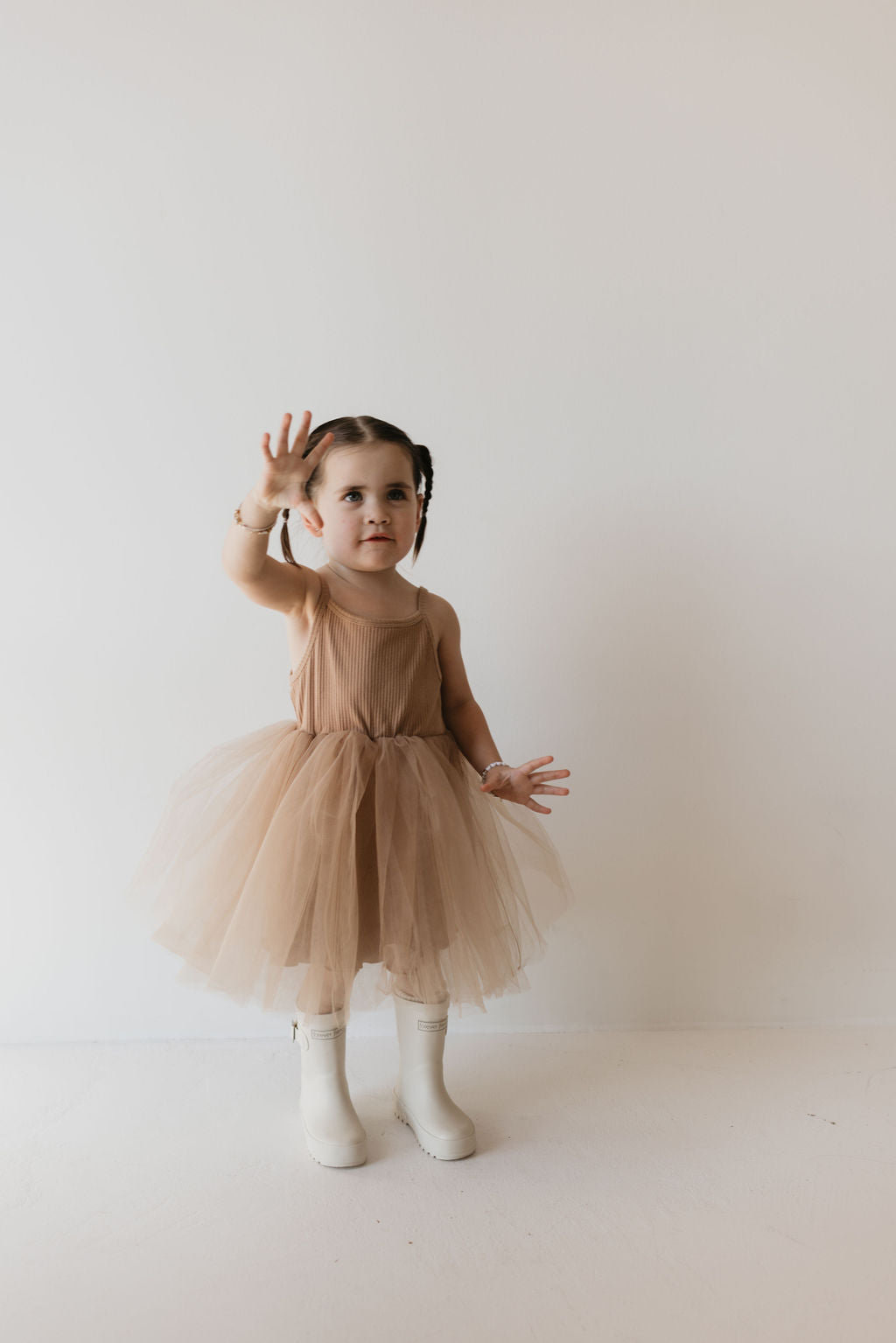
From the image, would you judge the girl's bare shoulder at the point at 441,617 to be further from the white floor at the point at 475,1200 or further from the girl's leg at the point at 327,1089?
the white floor at the point at 475,1200

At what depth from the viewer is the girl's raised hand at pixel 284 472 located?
107 cm

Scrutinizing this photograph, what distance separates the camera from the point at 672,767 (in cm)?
157

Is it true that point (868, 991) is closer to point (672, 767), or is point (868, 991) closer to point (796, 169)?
point (672, 767)

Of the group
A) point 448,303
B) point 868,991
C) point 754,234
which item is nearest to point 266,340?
point 448,303

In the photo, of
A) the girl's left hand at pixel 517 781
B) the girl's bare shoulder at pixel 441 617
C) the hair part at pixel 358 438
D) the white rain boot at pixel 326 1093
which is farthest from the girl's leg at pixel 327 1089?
the hair part at pixel 358 438

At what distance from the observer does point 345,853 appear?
3.76 ft

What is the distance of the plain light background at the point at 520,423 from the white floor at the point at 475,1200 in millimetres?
165

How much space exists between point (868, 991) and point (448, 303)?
4.02ft

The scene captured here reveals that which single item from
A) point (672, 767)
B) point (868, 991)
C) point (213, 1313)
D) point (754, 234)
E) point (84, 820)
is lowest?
point (213, 1313)

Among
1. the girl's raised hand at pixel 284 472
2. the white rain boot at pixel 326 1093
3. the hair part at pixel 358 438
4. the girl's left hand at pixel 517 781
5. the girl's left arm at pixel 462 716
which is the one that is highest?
the hair part at pixel 358 438

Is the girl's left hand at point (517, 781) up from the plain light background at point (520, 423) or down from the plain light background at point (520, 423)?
down

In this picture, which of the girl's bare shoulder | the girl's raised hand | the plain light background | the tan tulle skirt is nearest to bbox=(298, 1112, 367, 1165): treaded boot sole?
the tan tulle skirt

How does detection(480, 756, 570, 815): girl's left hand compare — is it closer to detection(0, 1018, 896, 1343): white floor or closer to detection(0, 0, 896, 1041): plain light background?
detection(0, 0, 896, 1041): plain light background

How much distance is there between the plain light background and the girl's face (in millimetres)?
286
